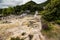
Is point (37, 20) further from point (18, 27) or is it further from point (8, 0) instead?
point (8, 0)

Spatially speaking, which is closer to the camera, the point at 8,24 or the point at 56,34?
the point at 56,34

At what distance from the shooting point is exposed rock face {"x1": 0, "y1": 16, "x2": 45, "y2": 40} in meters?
11.2

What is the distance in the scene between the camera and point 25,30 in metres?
12.0

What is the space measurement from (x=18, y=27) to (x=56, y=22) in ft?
8.65

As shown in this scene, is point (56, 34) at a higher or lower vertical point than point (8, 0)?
lower

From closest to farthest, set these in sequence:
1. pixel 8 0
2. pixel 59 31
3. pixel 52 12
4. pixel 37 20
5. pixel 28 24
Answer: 1. pixel 59 31
2. pixel 28 24
3. pixel 37 20
4. pixel 52 12
5. pixel 8 0

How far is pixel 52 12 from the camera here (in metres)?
14.9

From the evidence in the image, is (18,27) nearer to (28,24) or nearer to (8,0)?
(28,24)

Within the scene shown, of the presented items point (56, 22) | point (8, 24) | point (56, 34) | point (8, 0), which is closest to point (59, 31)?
point (56, 34)

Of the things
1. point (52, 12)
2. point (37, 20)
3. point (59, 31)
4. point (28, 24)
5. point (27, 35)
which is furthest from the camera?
point (52, 12)

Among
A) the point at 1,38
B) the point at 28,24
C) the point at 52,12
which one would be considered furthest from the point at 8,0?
the point at 1,38

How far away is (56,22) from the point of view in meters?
13.6

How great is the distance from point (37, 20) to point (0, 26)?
2517 mm

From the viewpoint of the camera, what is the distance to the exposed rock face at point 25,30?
36.7 feet
